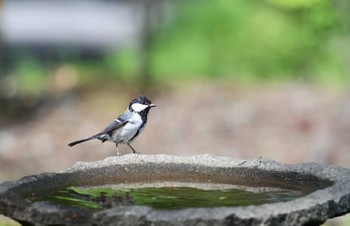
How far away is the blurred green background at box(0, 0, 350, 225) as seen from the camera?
988 cm

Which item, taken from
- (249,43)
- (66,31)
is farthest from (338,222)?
(66,31)

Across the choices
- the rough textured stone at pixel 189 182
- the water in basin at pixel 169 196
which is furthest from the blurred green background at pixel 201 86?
the water in basin at pixel 169 196

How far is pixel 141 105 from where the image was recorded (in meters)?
5.61

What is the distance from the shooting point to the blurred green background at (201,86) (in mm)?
9883

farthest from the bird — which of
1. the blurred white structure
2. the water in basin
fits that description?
the blurred white structure

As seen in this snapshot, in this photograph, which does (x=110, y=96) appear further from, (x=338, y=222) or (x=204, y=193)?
(x=204, y=193)

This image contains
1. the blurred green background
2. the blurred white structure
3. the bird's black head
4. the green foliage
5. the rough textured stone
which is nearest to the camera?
the rough textured stone

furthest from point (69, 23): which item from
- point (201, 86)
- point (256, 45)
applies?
point (201, 86)

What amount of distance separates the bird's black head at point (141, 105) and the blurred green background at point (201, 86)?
2.34 meters

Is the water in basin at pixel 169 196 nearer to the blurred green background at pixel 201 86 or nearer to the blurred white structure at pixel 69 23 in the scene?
the blurred green background at pixel 201 86

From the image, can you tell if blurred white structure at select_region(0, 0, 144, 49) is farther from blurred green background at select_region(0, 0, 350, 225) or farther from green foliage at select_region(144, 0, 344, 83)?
green foliage at select_region(144, 0, 344, 83)

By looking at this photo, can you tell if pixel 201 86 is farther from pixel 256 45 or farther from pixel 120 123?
pixel 120 123

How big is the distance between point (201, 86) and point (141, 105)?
6400 millimetres

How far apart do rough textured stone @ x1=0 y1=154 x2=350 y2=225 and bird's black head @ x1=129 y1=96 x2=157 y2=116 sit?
70 cm
